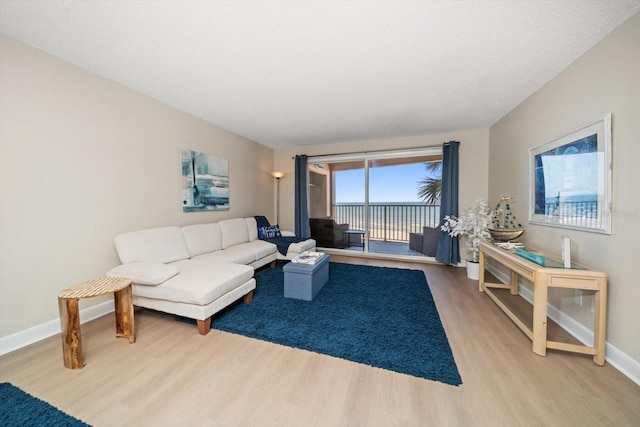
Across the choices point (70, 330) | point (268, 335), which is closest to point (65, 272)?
point (70, 330)

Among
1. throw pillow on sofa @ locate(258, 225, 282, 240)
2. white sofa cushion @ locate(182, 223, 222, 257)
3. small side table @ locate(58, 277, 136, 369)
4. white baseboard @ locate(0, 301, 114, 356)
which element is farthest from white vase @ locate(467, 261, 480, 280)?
white baseboard @ locate(0, 301, 114, 356)

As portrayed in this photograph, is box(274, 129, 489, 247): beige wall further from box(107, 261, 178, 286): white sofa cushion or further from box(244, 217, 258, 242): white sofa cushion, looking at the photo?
box(107, 261, 178, 286): white sofa cushion

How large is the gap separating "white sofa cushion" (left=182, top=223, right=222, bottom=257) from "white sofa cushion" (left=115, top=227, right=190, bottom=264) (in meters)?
0.10

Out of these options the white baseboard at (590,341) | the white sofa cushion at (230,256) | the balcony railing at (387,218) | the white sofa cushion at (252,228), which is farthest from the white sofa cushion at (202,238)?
the white baseboard at (590,341)

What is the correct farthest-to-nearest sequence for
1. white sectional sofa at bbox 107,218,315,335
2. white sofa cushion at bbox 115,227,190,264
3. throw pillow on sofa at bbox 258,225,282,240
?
1. throw pillow on sofa at bbox 258,225,282,240
2. white sofa cushion at bbox 115,227,190,264
3. white sectional sofa at bbox 107,218,315,335

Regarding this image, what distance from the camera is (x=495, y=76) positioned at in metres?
2.14

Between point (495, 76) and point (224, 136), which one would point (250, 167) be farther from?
point (495, 76)

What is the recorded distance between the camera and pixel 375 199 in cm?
455

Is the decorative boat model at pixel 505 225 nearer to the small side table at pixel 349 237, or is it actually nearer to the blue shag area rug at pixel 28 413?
the small side table at pixel 349 237

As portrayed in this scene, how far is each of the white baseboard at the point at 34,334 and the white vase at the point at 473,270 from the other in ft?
14.6

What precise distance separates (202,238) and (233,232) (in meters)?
0.57

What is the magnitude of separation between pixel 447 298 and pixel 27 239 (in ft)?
13.0

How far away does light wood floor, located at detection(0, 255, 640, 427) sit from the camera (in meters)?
1.13

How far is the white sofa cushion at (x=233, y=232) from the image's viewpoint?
3398mm
